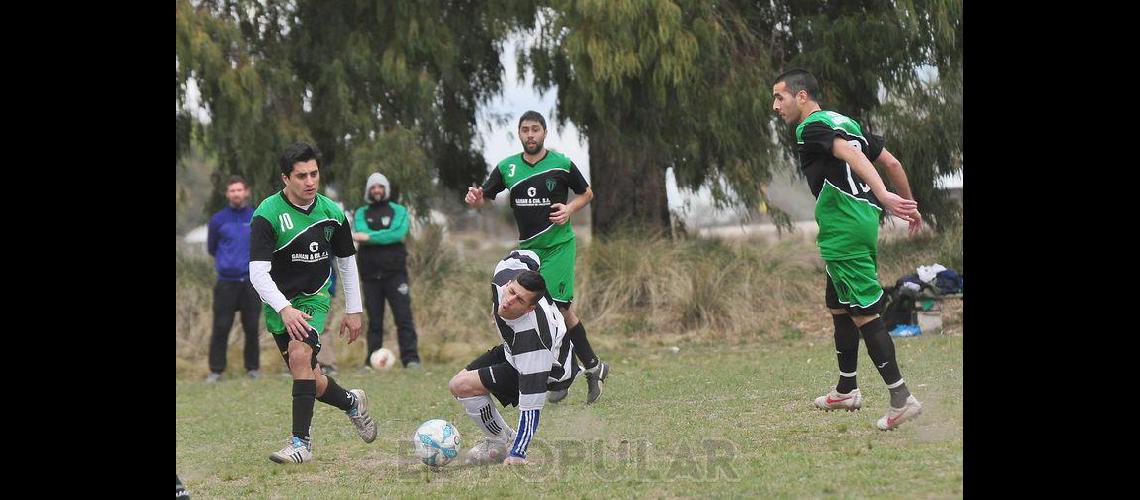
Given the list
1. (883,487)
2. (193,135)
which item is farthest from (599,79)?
(883,487)

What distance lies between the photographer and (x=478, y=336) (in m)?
14.4

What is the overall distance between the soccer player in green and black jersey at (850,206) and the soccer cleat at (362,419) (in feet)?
9.62

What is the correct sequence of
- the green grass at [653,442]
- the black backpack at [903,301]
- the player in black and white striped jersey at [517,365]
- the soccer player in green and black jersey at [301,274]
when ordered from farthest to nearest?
1. the black backpack at [903,301]
2. the soccer player in green and black jersey at [301,274]
3. the player in black and white striped jersey at [517,365]
4. the green grass at [653,442]

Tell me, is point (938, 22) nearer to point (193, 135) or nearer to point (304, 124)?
point (304, 124)

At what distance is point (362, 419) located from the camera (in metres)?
7.57

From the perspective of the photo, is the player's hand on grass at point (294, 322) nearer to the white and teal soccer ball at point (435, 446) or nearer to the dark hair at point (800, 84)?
the white and teal soccer ball at point (435, 446)

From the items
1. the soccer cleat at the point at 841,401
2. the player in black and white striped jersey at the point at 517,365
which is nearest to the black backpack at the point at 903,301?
the soccer cleat at the point at 841,401

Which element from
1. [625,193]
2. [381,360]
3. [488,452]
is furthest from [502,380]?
[625,193]

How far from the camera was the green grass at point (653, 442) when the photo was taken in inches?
229

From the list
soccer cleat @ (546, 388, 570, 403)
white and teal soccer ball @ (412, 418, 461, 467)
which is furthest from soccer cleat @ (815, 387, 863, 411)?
white and teal soccer ball @ (412, 418, 461, 467)

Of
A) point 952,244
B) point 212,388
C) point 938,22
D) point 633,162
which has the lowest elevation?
point 212,388

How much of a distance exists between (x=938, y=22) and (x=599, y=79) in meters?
3.93

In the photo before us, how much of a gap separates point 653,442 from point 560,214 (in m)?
2.42
